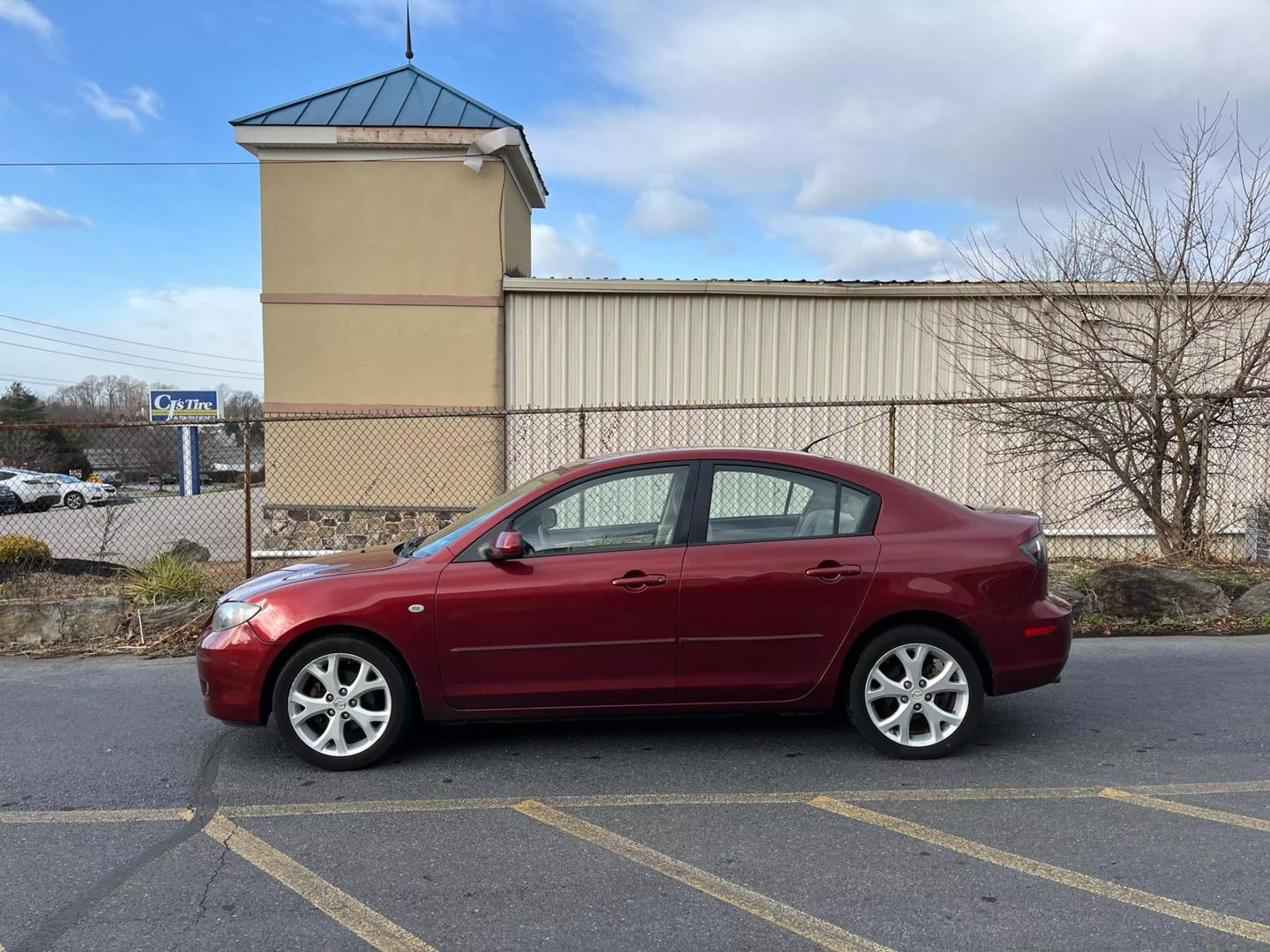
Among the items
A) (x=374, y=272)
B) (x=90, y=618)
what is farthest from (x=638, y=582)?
(x=374, y=272)

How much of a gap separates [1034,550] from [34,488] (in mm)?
23785

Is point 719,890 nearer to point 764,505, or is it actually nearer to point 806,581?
point 806,581

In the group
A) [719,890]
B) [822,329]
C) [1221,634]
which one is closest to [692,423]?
[822,329]

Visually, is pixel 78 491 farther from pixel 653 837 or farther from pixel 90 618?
pixel 653 837

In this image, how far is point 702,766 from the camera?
4.40 meters

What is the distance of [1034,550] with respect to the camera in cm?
454

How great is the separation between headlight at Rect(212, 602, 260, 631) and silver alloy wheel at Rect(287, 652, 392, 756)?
37 cm

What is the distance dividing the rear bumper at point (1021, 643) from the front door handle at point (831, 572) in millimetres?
598

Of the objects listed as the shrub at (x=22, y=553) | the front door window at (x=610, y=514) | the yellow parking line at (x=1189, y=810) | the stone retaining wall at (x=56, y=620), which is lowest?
the yellow parking line at (x=1189, y=810)

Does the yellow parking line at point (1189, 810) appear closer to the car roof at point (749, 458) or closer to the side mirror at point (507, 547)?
the car roof at point (749, 458)

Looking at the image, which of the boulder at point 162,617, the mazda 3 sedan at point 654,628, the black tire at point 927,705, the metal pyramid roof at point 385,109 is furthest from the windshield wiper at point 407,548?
the metal pyramid roof at point 385,109

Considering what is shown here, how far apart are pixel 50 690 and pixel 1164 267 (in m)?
9.86

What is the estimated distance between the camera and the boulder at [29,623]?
736 cm

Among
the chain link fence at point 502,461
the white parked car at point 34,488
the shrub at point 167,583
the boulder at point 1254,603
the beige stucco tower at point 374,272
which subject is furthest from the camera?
the white parked car at point 34,488
